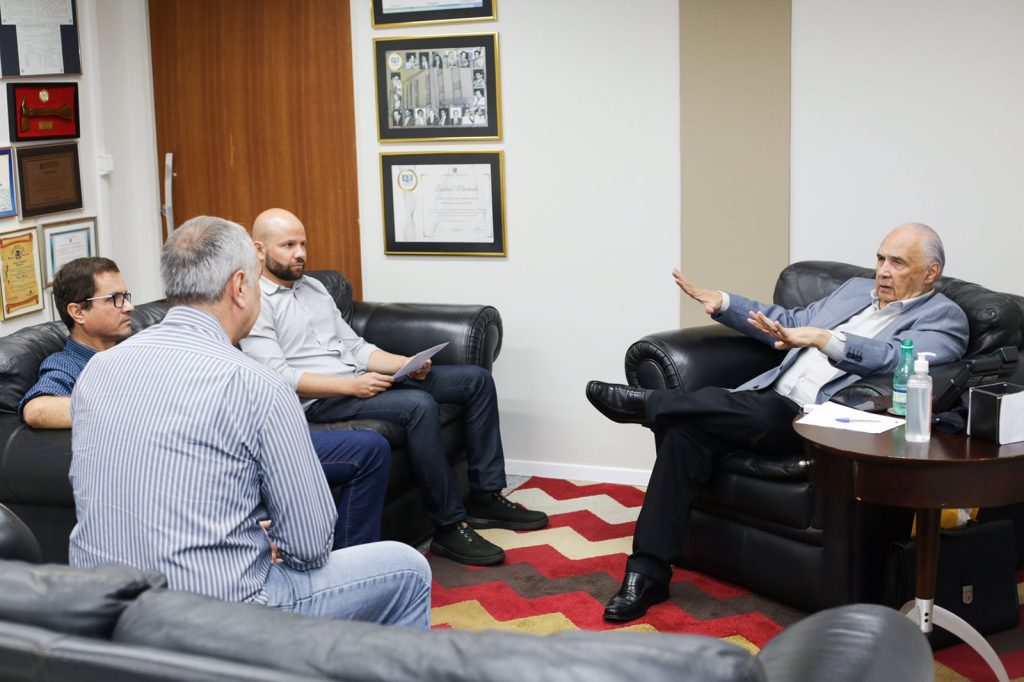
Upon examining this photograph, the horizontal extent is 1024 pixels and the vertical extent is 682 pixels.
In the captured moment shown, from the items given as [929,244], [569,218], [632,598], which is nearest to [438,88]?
[569,218]

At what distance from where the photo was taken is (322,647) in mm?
1434

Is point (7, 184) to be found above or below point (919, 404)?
above

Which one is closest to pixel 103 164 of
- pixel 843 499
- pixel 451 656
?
pixel 843 499

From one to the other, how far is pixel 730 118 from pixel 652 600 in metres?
1.92

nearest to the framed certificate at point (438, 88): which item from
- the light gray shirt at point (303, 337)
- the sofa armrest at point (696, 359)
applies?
the light gray shirt at point (303, 337)

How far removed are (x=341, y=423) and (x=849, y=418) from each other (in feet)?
5.70

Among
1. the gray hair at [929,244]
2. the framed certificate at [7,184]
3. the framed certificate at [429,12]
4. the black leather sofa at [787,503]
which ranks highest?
the framed certificate at [429,12]

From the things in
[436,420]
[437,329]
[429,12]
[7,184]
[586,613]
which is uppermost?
[429,12]

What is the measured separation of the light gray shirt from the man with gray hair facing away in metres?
1.66

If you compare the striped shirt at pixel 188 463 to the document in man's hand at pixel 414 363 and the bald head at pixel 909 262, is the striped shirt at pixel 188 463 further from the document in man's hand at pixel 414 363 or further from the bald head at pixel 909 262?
the bald head at pixel 909 262

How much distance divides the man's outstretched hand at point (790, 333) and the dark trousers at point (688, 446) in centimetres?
19

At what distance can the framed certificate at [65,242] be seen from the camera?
4.71 metres

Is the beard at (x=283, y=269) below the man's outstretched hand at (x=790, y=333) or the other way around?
the other way around

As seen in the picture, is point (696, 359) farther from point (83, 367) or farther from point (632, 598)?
point (83, 367)
